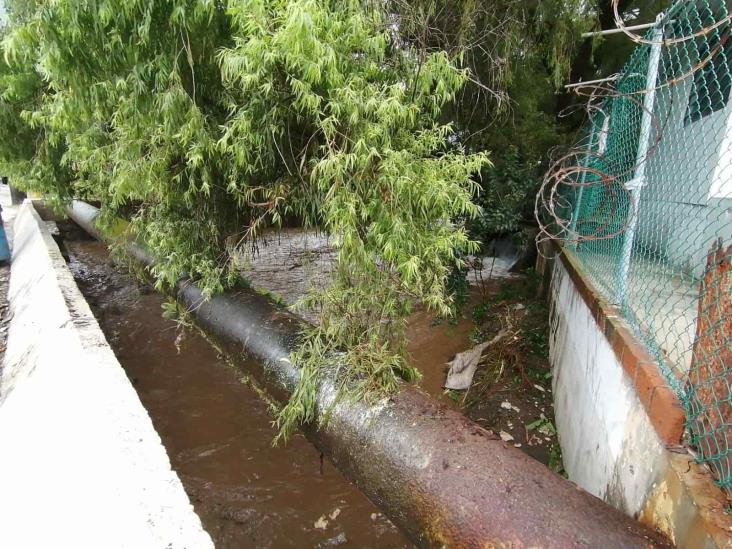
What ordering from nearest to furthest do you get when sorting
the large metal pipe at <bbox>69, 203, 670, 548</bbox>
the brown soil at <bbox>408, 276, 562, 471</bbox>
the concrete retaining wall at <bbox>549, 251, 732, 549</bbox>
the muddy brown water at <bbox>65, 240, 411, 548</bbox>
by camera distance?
the concrete retaining wall at <bbox>549, 251, 732, 549</bbox>, the large metal pipe at <bbox>69, 203, 670, 548</bbox>, the muddy brown water at <bbox>65, 240, 411, 548</bbox>, the brown soil at <bbox>408, 276, 562, 471</bbox>

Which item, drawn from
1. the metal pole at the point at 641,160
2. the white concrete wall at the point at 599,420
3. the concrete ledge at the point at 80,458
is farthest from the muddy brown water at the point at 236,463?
the metal pole at the point at 641,160

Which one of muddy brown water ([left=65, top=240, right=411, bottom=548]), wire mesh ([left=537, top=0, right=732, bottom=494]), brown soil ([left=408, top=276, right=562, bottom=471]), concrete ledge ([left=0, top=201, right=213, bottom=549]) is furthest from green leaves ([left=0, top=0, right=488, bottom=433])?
brown soil ([left=408, top=276, right=562, bottom=471])

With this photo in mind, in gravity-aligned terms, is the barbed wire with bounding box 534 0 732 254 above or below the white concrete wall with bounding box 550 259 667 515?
above

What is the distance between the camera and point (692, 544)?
1.23 m

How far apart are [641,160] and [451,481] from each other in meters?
1.97

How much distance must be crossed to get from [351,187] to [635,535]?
2020 millimetres

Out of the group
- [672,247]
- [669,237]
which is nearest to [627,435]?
[669,237]

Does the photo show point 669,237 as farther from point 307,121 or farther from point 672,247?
point 307,121

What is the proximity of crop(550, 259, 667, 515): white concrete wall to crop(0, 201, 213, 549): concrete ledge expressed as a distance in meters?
1.77

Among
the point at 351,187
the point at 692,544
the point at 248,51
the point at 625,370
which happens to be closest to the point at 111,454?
the point at 351,187

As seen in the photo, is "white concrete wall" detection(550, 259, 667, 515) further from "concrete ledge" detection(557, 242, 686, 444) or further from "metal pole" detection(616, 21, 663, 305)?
"metal pole" detection(616, 21, 663, 305)

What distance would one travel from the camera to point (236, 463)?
3.00 m

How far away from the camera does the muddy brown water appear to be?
2.52m

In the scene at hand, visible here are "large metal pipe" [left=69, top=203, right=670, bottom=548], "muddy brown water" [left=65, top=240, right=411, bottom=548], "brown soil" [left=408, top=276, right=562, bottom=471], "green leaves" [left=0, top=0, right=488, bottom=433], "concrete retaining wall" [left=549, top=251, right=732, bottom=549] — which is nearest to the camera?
"concrete retaining wall" [left=549, top=251, right=732, bottom=549]
